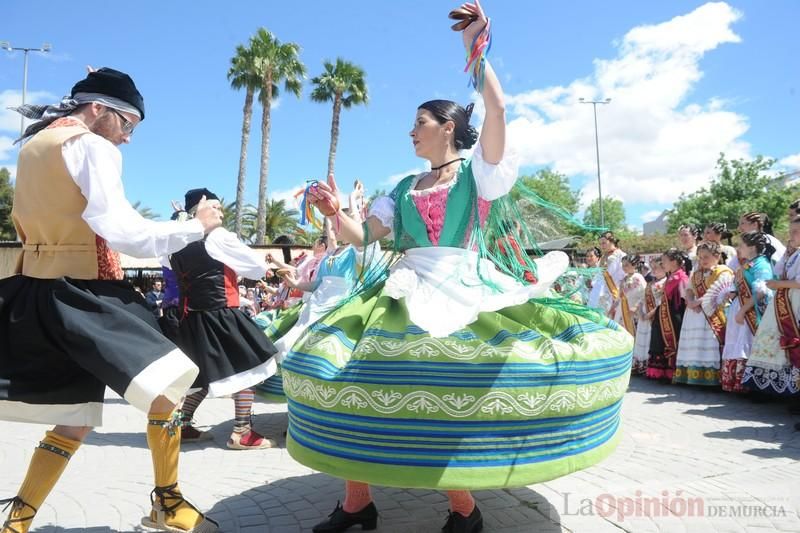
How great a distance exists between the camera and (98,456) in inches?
165

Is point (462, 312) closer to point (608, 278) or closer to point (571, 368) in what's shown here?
point (571, 368)

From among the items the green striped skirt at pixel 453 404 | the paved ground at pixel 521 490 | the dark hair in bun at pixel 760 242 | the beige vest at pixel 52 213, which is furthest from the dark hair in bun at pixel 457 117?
the dark hair in bun at pixel 760 242

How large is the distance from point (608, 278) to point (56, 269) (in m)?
7.48

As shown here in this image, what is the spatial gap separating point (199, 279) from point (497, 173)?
2615 millimetres

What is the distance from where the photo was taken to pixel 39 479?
238 cm

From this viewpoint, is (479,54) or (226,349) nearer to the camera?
(479,54)

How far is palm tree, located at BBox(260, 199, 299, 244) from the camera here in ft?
127

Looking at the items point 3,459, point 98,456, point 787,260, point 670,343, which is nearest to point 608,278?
point 670,343

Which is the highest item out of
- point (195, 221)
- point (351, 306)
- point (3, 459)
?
point (195, 221)

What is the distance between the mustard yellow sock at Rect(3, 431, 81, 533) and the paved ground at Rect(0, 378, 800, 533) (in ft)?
1.54

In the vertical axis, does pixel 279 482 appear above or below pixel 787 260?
below

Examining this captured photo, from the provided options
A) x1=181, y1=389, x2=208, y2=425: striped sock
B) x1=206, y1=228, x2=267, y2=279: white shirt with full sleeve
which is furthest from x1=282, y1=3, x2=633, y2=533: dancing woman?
x1=181, y1=389, x2=208, y2=425: striped sock

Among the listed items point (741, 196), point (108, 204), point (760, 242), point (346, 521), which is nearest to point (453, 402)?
point (346, 521)

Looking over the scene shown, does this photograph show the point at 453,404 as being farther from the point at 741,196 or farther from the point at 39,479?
the point at 741,196
